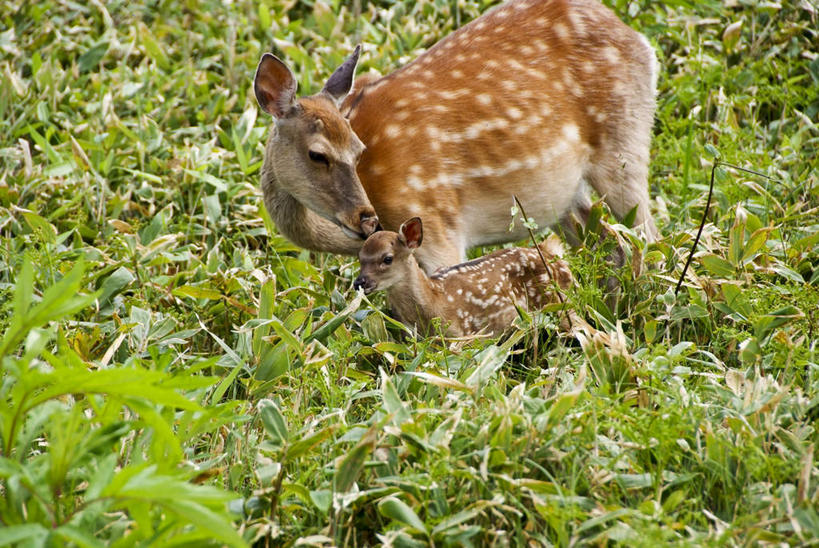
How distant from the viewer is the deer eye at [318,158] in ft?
15.5

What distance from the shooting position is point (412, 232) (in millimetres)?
4680

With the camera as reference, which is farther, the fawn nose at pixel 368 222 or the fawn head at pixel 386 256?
the fawn nose at pixel 368 222

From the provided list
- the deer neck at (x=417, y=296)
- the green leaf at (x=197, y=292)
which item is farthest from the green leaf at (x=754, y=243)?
the green leaf at (x=197, y=292)

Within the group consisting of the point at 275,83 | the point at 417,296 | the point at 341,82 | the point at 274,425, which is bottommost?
the point at 417,296

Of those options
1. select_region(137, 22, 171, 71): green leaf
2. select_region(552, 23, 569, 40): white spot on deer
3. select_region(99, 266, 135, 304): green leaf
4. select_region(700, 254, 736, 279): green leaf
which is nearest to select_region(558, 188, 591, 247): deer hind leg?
select_region(552, 23, 569, 40): white spot on deer

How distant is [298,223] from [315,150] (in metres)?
0.42

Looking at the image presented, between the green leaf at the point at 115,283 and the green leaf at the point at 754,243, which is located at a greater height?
the green leaf at the point at 115,283

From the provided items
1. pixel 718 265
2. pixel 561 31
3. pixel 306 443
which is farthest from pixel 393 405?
pixel 561 31

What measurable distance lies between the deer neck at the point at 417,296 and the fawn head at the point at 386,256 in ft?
0.22

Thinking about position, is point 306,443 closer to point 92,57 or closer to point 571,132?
point 571,132

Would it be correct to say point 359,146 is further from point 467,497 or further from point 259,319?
point 467,497

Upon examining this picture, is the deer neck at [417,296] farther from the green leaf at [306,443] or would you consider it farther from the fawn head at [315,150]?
the green leaf at [306,443]

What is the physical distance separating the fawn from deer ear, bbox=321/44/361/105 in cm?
77

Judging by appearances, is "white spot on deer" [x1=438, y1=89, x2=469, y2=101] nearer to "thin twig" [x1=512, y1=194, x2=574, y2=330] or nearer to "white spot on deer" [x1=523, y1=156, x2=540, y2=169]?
"white spot on deer" [x1=523, y1=156, x2=540, y2=169]
